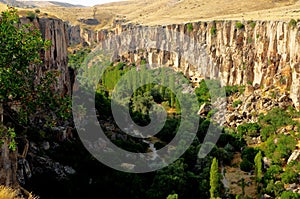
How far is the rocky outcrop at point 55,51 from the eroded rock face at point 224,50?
86.3 feet

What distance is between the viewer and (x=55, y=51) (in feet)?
119

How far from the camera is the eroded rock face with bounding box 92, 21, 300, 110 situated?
44.9 meters

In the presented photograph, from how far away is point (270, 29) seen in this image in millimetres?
49094

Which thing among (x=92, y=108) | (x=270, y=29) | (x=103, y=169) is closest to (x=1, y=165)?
(x=103, y=169)

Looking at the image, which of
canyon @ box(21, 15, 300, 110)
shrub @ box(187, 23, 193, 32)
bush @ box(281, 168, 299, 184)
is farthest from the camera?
shrub @ box(187, 23, 193, 32)

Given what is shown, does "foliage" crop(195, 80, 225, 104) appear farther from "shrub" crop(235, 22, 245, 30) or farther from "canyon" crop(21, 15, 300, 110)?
"shrub" crop(235, 22, 245, 30)

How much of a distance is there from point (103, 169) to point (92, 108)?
43.0 feet

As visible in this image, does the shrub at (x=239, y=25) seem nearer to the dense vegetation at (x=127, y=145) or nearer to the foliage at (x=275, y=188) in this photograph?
the dense vegetation at (x=127, y=145)

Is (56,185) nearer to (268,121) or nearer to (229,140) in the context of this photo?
(229,140)

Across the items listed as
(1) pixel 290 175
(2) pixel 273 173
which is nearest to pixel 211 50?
(2) pixel 273 173

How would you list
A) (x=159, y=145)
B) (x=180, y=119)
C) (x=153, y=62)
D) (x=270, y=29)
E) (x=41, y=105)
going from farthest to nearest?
(x=153, y=62), (x=270, y=29), (x=180, y=119), (x=159, y=145), (x=41, y=105)

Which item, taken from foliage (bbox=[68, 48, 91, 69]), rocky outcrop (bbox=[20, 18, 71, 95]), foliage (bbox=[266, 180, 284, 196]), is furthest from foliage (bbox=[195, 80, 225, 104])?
foliage (bbox=[68, 48, 91, 69])

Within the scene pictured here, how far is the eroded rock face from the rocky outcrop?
26301mm

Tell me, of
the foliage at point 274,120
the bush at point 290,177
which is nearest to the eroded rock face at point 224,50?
the foliage at point 274,120
